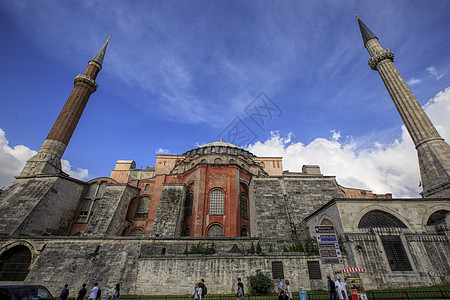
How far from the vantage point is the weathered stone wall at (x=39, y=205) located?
1761 centimetres

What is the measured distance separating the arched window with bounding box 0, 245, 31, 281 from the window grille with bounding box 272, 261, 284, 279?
16543mm

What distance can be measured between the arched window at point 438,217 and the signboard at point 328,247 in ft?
36.8

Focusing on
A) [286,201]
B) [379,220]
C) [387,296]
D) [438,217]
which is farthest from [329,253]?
[286,201]

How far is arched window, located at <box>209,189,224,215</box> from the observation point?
66.2 ft

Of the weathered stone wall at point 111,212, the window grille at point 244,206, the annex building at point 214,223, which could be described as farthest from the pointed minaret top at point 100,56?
the window grille at point 244,206

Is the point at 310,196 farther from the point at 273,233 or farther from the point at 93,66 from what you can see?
the point at 93,66

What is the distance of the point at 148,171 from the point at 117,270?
23.7m

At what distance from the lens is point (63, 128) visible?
83.5 feet

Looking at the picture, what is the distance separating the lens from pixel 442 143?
18.3 m

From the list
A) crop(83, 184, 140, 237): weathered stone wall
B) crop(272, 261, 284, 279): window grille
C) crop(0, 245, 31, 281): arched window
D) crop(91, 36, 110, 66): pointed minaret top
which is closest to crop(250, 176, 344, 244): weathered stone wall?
crop(272, 261, 284, 279): window grille

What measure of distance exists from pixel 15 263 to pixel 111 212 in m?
6.99

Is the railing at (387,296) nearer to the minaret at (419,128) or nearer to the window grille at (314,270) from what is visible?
the window grille at (314,270)

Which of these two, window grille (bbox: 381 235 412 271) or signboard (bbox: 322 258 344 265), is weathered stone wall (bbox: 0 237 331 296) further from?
signboard (bbox: 322 258 344 265)

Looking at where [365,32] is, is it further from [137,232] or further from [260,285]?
[137,232]
